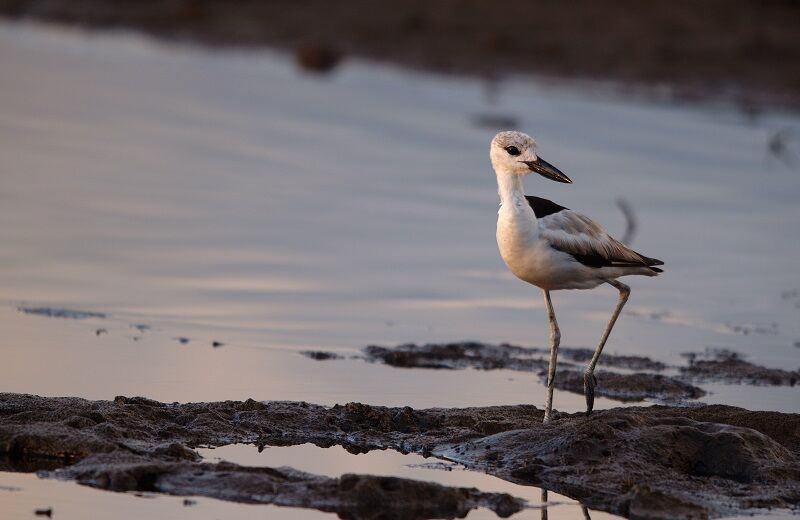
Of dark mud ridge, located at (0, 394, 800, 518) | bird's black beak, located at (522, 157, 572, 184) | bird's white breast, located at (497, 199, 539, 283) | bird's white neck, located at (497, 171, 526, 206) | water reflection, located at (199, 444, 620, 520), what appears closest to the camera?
dark mud ridge, located at (0, 394, 800, 518)

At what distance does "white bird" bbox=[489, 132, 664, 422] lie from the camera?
8.73 m

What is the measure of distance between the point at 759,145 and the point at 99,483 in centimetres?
1542

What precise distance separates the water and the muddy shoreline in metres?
1.31

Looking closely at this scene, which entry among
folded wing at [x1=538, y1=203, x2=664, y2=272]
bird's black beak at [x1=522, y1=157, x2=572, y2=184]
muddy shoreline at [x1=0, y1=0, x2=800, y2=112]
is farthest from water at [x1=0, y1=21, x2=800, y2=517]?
bird's black beak at [x1=522, y1=157, x2=572, y2=184]

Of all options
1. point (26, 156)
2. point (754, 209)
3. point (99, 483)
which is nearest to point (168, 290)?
point (99, 483)

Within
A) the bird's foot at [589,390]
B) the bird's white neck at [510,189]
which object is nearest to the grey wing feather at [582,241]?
the bird's white neck at [510,189]

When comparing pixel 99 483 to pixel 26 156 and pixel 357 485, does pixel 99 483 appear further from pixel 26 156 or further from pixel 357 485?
pixel 26 156

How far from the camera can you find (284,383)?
31.4ft

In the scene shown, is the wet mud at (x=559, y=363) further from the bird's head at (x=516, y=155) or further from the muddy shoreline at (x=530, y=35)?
the muddy shoreline at (x=530, y=35)

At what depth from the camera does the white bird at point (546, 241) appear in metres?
8.73

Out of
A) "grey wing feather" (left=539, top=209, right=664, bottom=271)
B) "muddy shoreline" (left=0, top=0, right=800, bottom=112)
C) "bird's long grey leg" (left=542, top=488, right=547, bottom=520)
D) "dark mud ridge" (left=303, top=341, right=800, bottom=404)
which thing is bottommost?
"bird's long grey leg" (left=542, top=488, right=547, bottom=520)

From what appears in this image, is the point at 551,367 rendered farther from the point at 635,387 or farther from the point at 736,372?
the point at 736,372

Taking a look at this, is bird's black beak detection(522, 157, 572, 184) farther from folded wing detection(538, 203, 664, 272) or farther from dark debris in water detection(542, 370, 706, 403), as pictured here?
dark debris in water detection(542, 370, 706, 403)

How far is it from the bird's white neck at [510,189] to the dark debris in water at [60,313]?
11.2 feet
